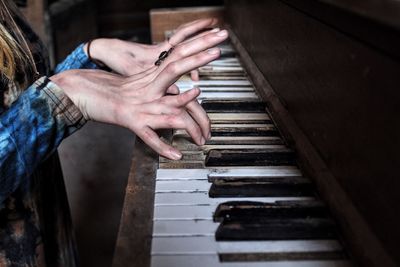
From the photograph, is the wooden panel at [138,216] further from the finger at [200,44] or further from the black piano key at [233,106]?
the black piano key at [233,106]

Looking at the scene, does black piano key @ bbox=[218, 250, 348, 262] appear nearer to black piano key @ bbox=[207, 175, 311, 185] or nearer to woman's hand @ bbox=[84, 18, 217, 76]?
black piano key @ bbox=[207, 175, 311, 185]

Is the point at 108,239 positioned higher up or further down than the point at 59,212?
further down

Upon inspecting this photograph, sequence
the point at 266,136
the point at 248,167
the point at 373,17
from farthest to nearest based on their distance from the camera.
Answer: the point at 266,136 → the point at 248,167 → the point at 373,17

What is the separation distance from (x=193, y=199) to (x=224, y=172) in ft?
0.41

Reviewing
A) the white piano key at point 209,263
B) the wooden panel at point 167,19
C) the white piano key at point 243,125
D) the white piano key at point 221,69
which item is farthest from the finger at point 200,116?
the wooden panel at point 167,19

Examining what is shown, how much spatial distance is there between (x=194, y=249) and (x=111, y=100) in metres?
0.35

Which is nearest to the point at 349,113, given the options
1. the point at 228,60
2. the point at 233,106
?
the point at 233,106

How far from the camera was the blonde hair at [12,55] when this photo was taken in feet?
3.25

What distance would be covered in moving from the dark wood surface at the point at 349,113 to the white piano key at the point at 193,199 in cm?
10

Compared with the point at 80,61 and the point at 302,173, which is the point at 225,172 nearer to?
the point at 302,173

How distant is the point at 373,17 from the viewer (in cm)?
69

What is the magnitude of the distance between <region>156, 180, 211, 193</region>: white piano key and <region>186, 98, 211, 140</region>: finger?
0.51 feet

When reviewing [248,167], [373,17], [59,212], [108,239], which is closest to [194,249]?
[248,167]

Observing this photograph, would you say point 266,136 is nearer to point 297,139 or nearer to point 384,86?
point 297,139
